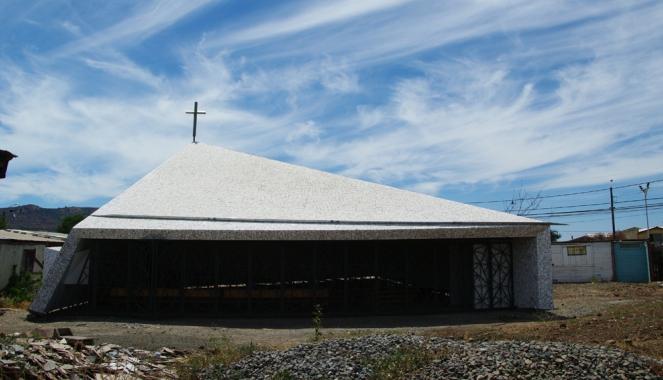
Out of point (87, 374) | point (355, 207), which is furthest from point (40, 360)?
point (355, 207)

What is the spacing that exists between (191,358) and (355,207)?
8483mm

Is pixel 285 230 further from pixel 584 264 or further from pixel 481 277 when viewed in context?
pixel 584 264

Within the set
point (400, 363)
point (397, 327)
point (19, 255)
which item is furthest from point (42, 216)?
point (400, 363)

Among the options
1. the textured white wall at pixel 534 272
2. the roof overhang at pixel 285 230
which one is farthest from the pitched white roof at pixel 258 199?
the textured white wall at pixel 534 272

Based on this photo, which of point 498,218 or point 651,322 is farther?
point 498,218

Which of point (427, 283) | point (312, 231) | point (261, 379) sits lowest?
point (261, 379)

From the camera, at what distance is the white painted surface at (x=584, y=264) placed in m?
30.5

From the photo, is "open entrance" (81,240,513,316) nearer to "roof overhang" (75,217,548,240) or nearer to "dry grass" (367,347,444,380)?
"roof overhang" (75,217,548,240)

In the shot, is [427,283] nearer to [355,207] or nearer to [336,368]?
[355,207]

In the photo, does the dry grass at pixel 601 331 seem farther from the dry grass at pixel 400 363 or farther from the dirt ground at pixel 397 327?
the dry grass at pixel 400 363

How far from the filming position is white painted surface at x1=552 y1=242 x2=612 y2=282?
30500 millimetres

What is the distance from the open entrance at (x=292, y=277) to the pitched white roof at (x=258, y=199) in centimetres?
75

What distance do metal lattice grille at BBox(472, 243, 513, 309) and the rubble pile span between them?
980 cm

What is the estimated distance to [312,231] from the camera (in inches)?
589
